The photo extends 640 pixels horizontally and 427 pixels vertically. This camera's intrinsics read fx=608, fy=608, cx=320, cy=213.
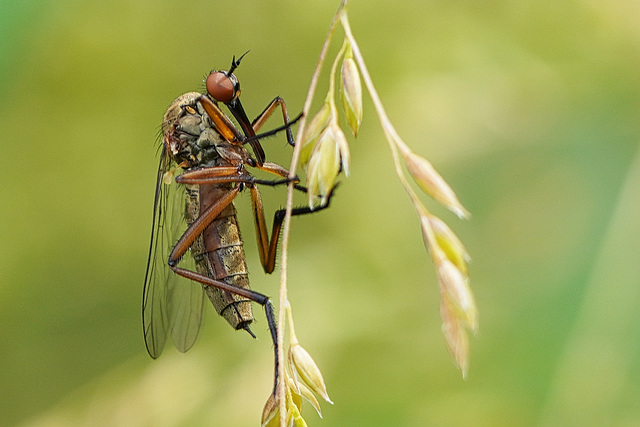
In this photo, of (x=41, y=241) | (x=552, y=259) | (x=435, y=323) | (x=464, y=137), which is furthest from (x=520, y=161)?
(x=41, y=241)

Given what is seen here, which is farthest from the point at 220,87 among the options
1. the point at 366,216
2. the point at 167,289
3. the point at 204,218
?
the point at 366,216

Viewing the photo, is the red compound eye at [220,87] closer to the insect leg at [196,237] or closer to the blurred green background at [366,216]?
the insect leg at [196,237]

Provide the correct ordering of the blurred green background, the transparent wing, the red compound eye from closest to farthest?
1. the red compound eye
2. the transparent wing
3. the blurred green background

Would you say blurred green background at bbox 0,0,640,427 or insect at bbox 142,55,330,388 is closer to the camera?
insect at bbox 142,55,330,388

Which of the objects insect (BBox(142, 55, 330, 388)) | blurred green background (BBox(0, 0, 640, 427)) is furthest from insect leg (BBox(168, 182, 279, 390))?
blurred green background (BBox(0, 0, 640, 427))

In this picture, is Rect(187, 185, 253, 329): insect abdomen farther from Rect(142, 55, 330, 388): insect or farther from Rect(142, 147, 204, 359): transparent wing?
Rect(142, 147, 204, 359): transparent wing

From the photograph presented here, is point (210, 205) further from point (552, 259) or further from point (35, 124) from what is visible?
point (552, 259)

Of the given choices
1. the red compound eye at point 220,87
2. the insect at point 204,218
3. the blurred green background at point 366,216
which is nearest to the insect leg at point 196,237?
the insect at point 204,218
